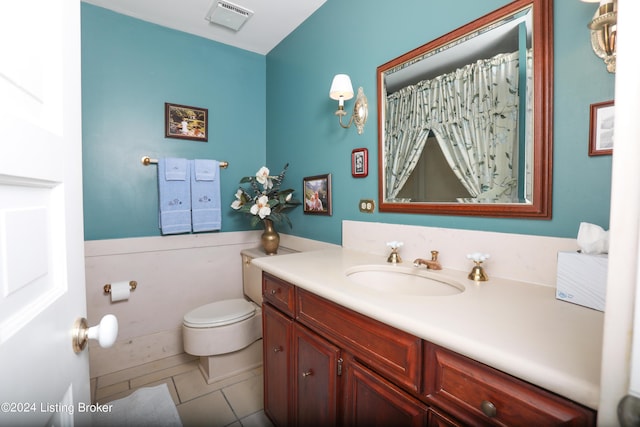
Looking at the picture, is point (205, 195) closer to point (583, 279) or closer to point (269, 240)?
point (269, 240)

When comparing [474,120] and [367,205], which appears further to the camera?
[367,205]

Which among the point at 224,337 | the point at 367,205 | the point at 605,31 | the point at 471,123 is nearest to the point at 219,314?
the point at 224,337

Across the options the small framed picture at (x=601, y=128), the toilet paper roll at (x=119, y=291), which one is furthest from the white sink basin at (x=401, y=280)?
the toilet paper roll at (x=119, y=291)

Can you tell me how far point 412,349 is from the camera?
749 mm

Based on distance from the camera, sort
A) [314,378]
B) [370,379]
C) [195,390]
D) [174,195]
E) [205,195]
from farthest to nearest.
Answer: [205,195], [174,195], [195,390], [314,378], [370,379]

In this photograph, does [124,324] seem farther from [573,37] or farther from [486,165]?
[573,37]

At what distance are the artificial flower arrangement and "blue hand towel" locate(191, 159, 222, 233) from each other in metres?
0.17

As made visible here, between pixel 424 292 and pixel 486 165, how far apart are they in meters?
0.57

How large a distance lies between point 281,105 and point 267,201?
862mm

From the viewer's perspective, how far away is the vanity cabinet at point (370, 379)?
58 centimetres

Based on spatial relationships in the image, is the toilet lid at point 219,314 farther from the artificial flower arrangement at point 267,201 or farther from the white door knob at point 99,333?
the white door knob at point 99,333

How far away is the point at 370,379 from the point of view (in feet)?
2.88

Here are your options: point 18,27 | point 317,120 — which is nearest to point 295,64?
point 317,120

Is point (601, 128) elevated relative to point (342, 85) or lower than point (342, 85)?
lower
